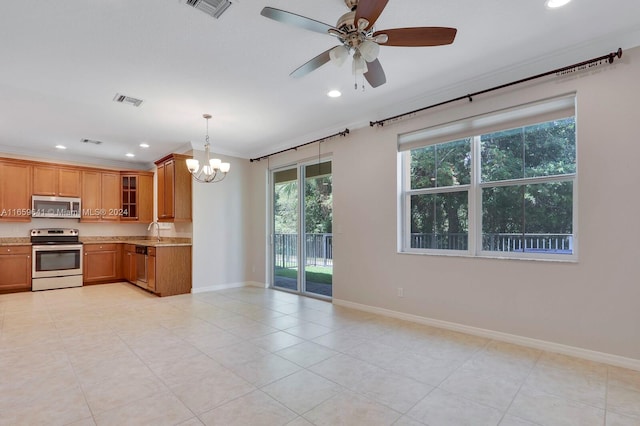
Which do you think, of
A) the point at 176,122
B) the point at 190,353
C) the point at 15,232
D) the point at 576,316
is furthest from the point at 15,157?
the point at 576,316

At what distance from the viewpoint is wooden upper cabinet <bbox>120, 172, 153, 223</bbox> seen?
23.7 ft

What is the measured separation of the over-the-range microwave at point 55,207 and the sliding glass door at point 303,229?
405 cm

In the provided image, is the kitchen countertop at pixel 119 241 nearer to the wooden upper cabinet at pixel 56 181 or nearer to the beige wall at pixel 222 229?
the beige wall at pixel 222 229

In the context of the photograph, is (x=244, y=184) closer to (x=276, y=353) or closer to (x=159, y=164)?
(x=159, y=164)

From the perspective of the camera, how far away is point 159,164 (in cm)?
635

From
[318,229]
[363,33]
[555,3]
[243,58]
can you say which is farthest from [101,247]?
[555,3]

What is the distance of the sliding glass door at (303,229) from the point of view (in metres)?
5.52

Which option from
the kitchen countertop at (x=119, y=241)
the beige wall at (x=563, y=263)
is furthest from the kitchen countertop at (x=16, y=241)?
the beige wall at (x=563, y=263)

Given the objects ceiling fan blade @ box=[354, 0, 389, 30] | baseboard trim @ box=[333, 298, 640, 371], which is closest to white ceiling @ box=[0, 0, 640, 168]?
ceiling fan blade @ box=[354, 0, 389, 30]

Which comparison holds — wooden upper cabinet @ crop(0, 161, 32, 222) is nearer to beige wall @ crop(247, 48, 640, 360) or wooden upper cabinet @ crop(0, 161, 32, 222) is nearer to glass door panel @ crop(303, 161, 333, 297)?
glass door panel @ crop(303, 161, 333, 297)

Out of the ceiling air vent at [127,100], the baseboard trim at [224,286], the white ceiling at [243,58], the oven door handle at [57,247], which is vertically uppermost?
the white ceiling at [243,58]

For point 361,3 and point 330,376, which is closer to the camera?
point 361,3

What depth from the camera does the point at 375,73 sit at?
256cm

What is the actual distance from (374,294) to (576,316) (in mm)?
2208
